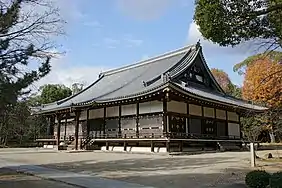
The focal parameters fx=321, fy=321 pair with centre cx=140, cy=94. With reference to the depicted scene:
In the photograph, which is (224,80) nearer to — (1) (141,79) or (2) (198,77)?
(2) (198,77)

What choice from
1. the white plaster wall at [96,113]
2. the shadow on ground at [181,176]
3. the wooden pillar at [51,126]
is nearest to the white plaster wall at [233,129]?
the white plaster wall at [96,113]

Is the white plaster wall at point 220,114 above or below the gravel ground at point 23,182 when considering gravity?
above

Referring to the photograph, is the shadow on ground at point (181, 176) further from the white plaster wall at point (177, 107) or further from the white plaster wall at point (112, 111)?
the white plaster wall at point (112, 111)

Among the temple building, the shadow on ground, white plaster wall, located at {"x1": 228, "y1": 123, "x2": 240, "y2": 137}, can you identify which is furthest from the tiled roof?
the shadow on ground

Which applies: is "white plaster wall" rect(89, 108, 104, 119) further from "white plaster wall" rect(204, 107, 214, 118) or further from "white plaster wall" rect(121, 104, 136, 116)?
"white plaster wall" rect(204, 107, 214, 118)

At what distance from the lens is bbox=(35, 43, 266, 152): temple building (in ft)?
71.0

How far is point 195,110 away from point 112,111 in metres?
6.56

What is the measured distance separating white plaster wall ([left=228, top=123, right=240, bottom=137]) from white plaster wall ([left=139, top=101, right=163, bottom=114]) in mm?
8697

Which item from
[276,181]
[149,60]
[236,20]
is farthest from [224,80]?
[276,181]

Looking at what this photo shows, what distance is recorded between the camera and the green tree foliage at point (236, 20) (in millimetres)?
8570

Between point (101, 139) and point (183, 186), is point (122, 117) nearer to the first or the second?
point (101, 139)

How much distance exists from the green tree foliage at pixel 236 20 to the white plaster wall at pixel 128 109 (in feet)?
50.2

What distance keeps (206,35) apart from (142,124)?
14.8 meters

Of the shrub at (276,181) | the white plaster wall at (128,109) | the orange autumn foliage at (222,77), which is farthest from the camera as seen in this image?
the orange autumn foliage at (222,77)
